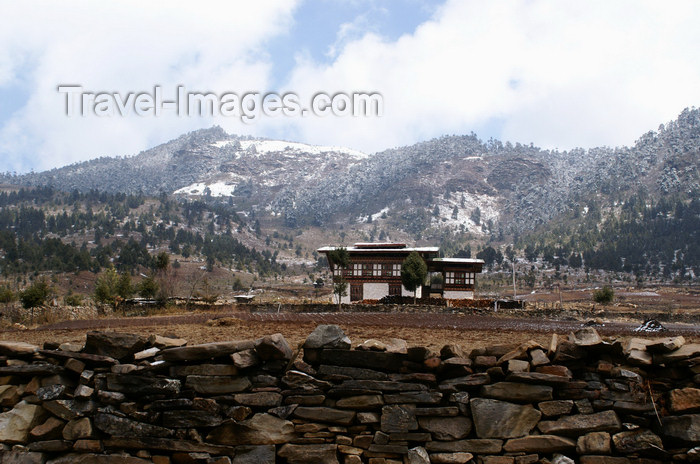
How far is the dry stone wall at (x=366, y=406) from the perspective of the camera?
25.3 ft

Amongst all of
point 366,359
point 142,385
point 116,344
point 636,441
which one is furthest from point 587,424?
point 116,344

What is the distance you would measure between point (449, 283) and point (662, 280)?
102 m

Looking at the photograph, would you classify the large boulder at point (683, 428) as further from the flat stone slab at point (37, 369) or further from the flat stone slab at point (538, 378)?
the flat stone slab at point (37, 369)

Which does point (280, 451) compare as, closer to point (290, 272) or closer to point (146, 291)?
point (146, 291)

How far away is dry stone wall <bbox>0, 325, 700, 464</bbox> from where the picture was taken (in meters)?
7.70

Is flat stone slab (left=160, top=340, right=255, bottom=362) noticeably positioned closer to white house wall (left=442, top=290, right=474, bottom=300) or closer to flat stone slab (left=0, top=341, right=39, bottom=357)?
flat stone slab (left=0, top=341, right=39, bottom=357)

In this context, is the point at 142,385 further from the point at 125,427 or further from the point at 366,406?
the point at 366,406

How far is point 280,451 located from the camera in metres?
8.05

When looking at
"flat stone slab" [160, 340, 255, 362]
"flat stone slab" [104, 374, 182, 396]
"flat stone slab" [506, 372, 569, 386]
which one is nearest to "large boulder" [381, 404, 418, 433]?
"flat stone slab" [506, 372, 569, 386]

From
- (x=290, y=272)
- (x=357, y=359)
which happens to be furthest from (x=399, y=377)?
(x=290, y=272)

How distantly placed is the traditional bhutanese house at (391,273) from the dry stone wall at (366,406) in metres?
51.9

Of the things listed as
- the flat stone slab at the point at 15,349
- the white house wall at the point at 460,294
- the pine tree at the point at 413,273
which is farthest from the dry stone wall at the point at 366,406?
the white house wall at the point at 460,294

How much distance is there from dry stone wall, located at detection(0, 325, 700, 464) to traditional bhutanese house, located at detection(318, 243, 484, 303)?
51936 millimetres

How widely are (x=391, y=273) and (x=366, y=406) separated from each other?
54.7 meters
